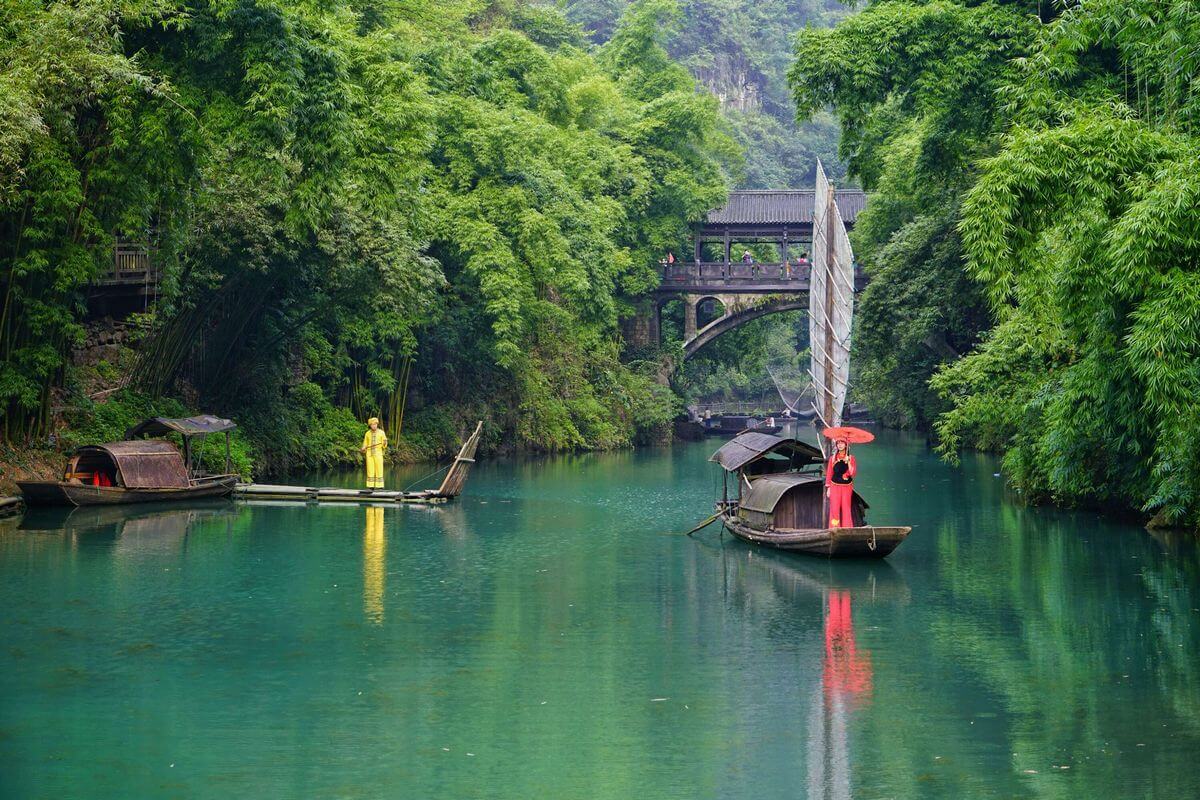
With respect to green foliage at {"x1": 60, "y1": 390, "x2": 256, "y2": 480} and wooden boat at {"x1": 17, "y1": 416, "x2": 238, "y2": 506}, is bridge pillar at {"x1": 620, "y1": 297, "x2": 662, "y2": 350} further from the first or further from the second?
wooden boat at {"x1": 17, "y1": 416, "x2": 238, "y2": 506}

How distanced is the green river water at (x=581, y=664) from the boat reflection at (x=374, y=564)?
0.27 feet

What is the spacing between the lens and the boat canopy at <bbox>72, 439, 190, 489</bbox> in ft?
75.7

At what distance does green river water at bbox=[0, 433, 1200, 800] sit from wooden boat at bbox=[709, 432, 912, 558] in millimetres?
307

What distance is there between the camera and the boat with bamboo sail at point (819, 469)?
1812 centimetres

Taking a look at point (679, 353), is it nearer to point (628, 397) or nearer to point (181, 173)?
point (628, 397)

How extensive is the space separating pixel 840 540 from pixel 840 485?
74cm

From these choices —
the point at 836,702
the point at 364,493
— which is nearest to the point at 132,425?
the point at 364,493

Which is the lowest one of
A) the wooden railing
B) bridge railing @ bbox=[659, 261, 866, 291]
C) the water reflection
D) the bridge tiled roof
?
the water reflection

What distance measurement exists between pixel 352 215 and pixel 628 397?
18652 mm

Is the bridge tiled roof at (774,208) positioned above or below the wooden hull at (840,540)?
above

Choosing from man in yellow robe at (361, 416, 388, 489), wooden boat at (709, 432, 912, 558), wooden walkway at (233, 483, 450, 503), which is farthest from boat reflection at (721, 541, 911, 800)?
man in yellow robe at (361, 416, 388, 489)


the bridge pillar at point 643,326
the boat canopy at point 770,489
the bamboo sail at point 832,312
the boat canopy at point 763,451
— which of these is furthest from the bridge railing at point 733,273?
the boat canopy at point 770,489

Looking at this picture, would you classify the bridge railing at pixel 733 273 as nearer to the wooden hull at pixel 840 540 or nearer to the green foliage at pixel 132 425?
the green foliage at pixel 132 425

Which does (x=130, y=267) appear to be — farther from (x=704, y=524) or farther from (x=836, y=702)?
(x=836, y=702)
